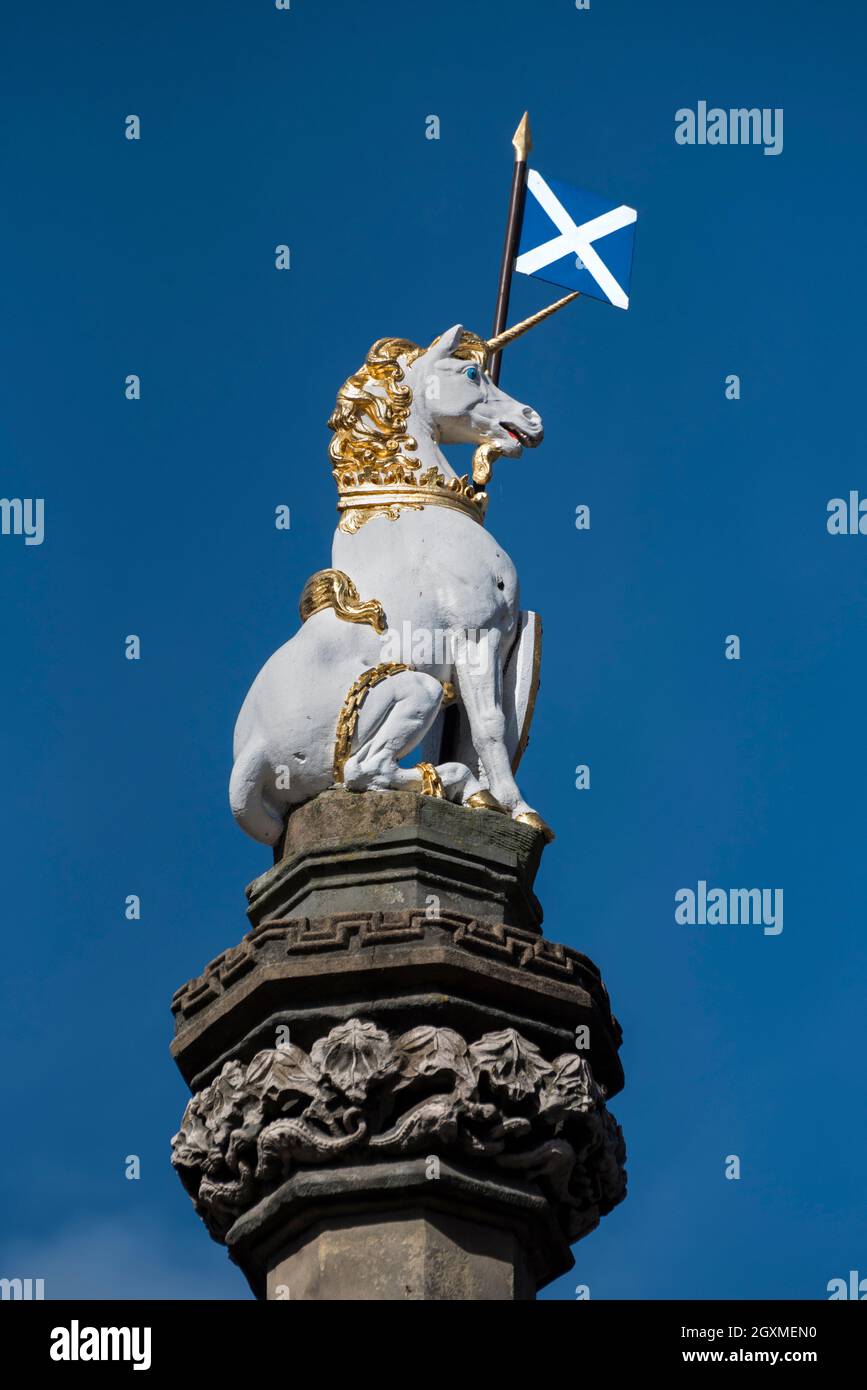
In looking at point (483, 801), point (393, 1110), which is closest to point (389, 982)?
point (393, 1110)

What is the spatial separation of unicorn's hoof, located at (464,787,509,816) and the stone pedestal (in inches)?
17.5

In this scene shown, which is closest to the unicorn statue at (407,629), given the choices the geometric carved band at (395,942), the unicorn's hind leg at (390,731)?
the unicorn's hind leg at (390,731)

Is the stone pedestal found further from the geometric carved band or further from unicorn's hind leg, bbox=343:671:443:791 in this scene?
unicorn's hind leg, bbox=343:671:443:791

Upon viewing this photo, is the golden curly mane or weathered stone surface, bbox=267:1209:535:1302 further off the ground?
the golden curly mane

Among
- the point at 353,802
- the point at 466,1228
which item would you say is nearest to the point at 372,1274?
the point at 466,1228

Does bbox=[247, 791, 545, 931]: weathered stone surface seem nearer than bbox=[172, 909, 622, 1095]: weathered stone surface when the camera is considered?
No

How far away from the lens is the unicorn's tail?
16.6 meters

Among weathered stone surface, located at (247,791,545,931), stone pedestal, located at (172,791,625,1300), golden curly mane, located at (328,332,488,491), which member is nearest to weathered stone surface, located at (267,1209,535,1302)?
stone pedestal, located at (172,791,625,1300)

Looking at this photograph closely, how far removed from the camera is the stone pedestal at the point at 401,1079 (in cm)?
1467

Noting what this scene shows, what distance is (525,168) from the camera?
2072 centimetres

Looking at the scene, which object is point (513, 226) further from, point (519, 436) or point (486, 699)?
point (486, 699)

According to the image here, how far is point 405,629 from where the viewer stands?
56.0ft

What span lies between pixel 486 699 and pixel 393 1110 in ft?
10.3

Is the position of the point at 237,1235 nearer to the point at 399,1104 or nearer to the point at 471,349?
the point at 399,1104
